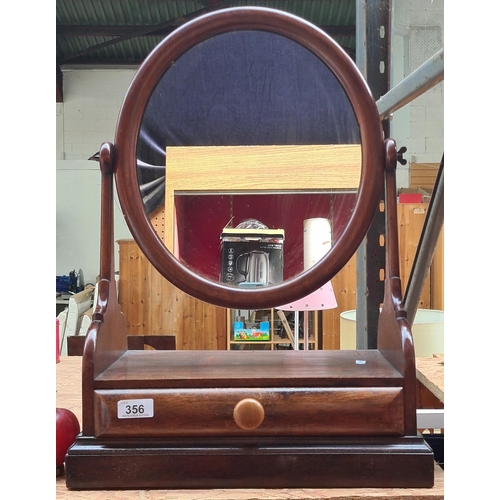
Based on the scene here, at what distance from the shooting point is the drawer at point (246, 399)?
476 mm

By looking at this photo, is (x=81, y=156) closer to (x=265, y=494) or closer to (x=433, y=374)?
(x=433, y=374)

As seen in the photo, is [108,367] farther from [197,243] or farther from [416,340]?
[416,340]

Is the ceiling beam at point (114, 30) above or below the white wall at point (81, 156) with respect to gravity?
above

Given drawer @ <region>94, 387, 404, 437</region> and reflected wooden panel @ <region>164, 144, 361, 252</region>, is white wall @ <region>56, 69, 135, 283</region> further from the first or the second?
drawer @ <region>94, 387, 404, 437</region>

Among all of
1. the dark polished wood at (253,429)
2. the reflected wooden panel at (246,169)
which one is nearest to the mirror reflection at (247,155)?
the reflected wooden panel at (246,169)

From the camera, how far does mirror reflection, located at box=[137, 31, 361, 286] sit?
1.92ft

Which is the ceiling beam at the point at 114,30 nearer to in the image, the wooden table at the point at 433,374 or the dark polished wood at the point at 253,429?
the wooden table at the point at 433,374

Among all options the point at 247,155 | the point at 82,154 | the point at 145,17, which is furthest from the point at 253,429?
the point at 82,154

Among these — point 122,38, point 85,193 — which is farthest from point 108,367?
point 85,193

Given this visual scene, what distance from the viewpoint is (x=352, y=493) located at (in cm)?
46

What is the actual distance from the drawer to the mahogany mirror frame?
113 millimetres

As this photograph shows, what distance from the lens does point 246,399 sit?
475 mm

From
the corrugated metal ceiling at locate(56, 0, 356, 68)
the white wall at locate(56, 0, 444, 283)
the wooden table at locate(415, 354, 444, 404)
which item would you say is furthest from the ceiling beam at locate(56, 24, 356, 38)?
the wooden table at locate(415, 354, 444, 404)

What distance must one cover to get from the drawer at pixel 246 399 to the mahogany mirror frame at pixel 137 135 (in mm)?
113
